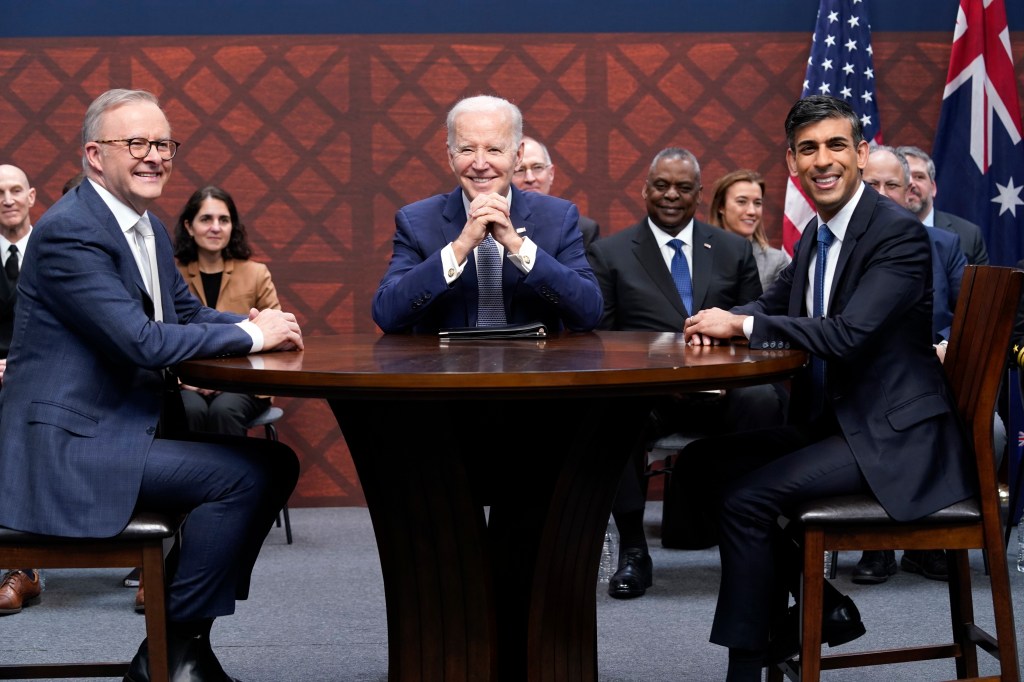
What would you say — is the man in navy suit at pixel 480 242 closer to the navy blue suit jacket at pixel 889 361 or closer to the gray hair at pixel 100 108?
the navy blue suit jacket at pixel 889 361

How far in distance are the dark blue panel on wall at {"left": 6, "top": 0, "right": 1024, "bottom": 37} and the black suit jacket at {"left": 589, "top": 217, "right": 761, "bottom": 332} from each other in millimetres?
1588

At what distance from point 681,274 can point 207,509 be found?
2.65 meters

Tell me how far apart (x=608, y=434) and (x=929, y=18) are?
440 centimetres

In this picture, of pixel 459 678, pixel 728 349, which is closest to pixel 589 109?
pixel 728 349

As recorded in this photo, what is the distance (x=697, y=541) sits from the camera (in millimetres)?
4914

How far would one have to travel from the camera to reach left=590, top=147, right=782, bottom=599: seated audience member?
4.54m

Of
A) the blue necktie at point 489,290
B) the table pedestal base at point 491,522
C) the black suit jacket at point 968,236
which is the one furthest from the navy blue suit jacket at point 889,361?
the black suit jacket at point 968,236

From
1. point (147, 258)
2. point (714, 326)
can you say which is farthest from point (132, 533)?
point (714, 326)

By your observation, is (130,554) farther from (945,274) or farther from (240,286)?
(945,274)

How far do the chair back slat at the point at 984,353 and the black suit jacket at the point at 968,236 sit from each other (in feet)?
7.74

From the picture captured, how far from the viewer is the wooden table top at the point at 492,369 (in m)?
2.02

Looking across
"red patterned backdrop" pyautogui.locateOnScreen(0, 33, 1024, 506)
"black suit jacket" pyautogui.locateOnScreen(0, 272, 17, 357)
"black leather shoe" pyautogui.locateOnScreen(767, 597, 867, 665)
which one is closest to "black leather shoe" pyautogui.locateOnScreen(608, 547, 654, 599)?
"black leather shoe" pyautogui.locateOnScreen(767, 597, 867, 665)

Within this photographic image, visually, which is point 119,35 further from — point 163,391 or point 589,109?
point 163,391

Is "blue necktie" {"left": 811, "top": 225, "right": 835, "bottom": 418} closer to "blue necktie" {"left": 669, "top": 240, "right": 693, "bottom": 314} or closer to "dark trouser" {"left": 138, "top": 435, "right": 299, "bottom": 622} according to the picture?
"dark trouser" {"left": 138, "top": 435, "right": 299, "bottom": 622}
